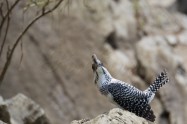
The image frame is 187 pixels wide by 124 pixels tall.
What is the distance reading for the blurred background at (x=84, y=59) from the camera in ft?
36.2

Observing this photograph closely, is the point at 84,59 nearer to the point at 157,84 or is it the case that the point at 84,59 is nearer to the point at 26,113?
the point at 26,113

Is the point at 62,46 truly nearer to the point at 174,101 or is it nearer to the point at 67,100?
the point at 67,100

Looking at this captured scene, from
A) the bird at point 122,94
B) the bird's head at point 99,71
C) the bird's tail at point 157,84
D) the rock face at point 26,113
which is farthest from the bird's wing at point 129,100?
the rock face at point 26,113

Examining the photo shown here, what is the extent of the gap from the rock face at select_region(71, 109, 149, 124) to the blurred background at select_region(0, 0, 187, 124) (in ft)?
14.4

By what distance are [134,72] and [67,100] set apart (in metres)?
2.18

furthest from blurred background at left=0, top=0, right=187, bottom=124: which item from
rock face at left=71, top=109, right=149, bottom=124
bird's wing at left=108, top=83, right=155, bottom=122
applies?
rock face at left=71, top=109, right=149, bottom=124

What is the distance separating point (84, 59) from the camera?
39.4 ft

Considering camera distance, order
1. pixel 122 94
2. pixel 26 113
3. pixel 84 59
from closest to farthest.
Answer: pixel 122 94 < pixel 26 113 < pixel 84 59

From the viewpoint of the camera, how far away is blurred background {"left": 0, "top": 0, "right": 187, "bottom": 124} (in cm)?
1103

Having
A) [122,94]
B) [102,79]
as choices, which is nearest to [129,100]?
[122,94]

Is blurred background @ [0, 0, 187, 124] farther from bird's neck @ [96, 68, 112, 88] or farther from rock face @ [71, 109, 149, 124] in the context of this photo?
rock face @ [71, 109, 149, 124]

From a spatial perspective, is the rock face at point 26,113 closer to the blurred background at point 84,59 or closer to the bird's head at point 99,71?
the bird's head at point 99,71

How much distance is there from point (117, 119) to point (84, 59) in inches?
255

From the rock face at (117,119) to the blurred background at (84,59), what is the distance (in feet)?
14.4
